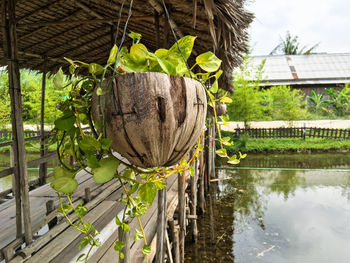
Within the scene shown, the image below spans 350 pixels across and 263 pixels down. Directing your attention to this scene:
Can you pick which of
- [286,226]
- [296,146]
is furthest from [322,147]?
[286,226]

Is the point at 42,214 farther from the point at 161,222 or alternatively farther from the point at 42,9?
the point at 42,9

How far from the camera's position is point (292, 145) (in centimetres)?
1170

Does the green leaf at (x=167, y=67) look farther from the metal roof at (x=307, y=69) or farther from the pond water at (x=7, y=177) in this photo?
the metal roof at (x=307, y=69)

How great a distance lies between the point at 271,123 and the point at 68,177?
15.9 metres

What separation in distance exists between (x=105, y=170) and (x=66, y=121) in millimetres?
170

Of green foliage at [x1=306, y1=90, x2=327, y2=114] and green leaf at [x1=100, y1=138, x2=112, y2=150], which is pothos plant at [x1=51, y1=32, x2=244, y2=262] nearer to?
green leaf at [x1=100, y1=138, x2=112, y2=150]

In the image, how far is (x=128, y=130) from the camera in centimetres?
58

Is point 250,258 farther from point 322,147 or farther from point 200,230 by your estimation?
point 322,147

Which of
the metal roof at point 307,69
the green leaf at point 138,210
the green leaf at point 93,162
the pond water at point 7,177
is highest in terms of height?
the metal roof at point 307,69

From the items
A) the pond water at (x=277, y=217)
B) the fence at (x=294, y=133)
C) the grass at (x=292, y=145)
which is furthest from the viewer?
the fence at (x=294, y=133)

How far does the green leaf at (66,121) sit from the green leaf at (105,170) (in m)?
0.13

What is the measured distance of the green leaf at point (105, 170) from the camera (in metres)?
0.63

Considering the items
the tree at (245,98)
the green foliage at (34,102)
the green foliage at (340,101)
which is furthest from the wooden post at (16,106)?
the green foliage at (340,101)

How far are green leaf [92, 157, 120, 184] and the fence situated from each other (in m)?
12.6
